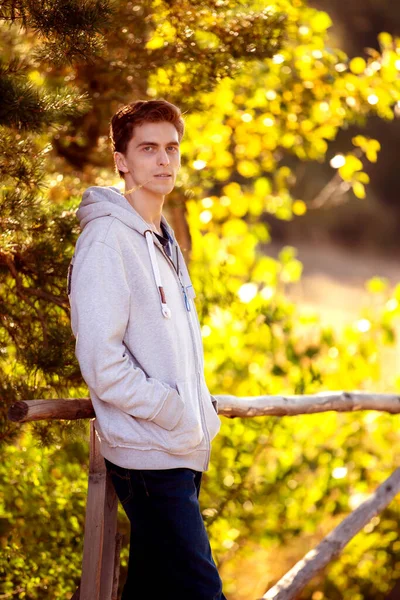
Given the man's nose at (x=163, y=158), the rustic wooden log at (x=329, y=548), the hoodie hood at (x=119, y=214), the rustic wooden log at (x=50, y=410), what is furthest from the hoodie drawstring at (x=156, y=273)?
the rustic wooden log at (x=329, y=548)

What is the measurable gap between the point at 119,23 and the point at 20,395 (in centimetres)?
143

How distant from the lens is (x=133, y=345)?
6.63 ft

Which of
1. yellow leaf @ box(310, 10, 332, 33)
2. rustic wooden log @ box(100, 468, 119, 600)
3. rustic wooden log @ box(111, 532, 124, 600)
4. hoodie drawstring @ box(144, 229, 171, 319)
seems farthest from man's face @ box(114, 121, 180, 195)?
→ yellow leaf @ box(310, 10, 332, 33)

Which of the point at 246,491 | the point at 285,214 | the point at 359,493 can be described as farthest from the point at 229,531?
the point at 285,214

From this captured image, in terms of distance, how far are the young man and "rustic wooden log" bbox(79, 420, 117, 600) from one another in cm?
4

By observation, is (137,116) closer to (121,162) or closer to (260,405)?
(121,162)

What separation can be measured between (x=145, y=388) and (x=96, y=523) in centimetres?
46

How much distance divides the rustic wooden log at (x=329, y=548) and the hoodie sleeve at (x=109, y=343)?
3.50ft

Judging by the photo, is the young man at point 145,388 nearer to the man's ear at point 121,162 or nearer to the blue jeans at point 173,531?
the blue jeans at point 173,531

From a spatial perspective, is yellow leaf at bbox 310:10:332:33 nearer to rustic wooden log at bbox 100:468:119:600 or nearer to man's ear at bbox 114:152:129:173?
man's ear at bbox 114:152:129:173

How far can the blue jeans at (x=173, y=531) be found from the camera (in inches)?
79.1

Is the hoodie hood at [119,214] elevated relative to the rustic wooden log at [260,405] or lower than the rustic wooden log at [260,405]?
elevated

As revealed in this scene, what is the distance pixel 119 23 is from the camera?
3.02 m

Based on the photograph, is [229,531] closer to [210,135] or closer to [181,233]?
[181,233]
